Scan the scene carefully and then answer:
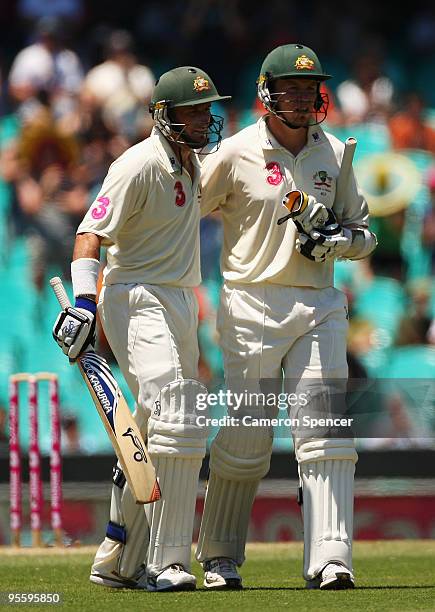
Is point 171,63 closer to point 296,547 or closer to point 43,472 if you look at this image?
point 43,472

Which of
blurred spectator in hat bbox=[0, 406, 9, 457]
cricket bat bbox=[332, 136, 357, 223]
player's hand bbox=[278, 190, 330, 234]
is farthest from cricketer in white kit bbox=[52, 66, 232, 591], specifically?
blurred spectator in hat bbox=[0, 406, 9, 457]

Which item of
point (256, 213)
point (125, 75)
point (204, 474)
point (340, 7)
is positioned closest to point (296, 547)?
point (204, 474)

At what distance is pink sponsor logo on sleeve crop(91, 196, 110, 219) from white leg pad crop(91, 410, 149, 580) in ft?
3.34

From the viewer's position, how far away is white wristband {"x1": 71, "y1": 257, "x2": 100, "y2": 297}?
5.01 meters

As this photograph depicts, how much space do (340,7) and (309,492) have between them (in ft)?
26.0

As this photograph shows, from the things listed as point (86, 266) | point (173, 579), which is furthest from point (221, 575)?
point (86, 266)

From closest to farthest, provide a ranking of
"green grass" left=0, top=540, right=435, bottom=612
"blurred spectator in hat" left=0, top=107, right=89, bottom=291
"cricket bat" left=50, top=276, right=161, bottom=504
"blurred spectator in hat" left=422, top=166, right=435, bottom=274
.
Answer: "green grass" left=0, top=540, right=435, bottom=612, "cricket bat" left=50, top=276, right=161, bottom=504, "blurred spectator in hat" left=0, top=107, right=89, bottom=291, "blurred spectator in hat" left=422, top=166, right=435, bottom=274

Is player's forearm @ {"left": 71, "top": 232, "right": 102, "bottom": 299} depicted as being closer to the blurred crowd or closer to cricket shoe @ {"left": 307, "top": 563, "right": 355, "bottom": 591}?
cricket shoe @ {"left": 307, "top": 563, "right": 355, "bottom": 591}

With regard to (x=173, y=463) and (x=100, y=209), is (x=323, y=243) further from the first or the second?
(x=173, y=463)

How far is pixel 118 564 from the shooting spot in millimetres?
5395

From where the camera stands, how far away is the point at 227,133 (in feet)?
37.7

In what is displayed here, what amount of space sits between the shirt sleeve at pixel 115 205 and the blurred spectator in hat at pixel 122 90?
6.32 m

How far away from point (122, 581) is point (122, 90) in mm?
6739

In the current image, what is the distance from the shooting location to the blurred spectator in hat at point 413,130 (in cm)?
1162
